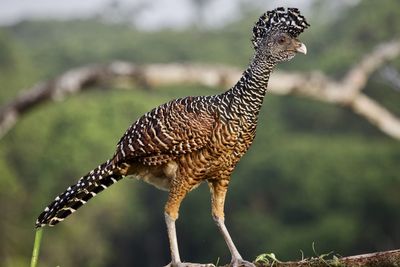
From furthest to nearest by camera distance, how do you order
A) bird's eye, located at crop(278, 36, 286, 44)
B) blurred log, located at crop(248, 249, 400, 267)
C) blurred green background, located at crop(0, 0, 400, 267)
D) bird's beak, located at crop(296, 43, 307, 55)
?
blurred green background, located at crop(0, 0, 400, 267) < bird's eye, located at crop(278, 36, 286, 44) < bird's beak, located at crop(296, 43, 307, 55) < blurred log, located at crop(248, 249, 400, 267)

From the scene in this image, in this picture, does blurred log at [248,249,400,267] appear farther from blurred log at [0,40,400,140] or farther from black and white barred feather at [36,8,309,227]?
blurred log at [0,40,400,140]

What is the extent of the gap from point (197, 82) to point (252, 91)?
7.22m

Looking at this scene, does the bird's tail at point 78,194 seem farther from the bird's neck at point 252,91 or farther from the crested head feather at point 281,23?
the crested head feather at point 281,23

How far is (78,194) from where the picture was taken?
23.9 ft

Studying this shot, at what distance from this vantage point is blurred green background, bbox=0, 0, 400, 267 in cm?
5619

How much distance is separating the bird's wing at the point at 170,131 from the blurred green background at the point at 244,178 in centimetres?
3936

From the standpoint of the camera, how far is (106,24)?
108188 millimetres

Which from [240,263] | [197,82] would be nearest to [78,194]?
[240,263]

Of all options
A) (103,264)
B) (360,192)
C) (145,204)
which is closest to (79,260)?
(103,264)

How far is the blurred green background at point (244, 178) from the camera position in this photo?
2212 inches

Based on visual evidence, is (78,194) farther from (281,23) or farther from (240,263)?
(281,23)

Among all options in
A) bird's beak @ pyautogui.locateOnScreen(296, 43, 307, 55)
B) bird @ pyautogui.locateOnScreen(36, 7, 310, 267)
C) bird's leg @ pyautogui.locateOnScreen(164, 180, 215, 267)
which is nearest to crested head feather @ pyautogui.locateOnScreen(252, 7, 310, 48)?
bird @ pyautogui.locateOnScreen(36, 7, 310, 267)

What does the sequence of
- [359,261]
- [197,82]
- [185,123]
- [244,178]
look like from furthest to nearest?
[244,178] < [197,82] < [185,123] < [359,261]

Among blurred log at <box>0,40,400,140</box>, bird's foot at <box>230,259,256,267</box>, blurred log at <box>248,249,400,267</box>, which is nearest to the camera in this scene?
blurred log at <box>248,249,400,267</box>
